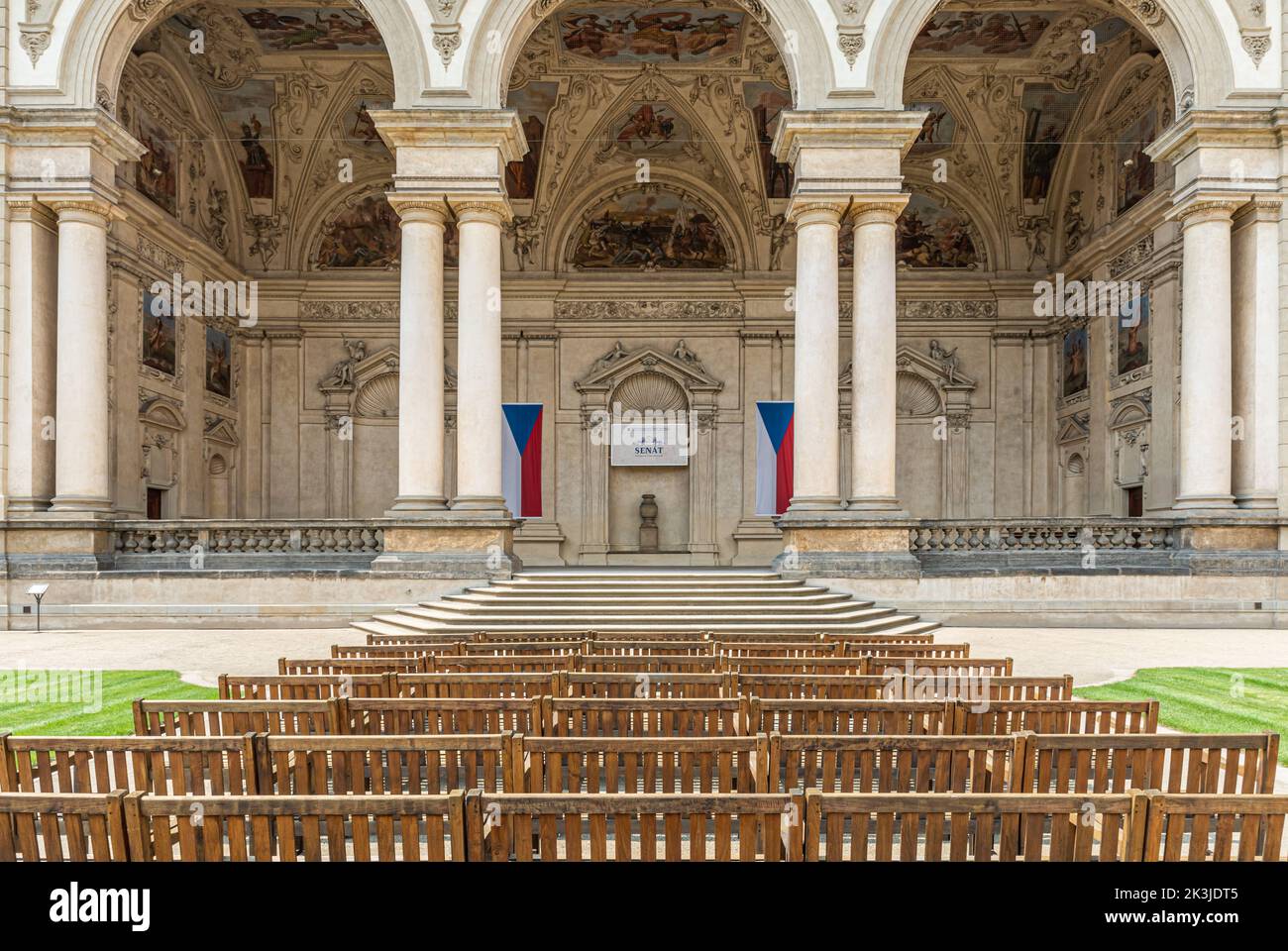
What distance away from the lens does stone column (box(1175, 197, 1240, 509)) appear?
19.3 meters

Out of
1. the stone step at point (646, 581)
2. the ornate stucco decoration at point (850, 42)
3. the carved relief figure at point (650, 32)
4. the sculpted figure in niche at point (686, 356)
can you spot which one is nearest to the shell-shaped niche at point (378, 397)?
the sculpted figure in niche at point (686, 356)

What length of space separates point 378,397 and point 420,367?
11.8 m

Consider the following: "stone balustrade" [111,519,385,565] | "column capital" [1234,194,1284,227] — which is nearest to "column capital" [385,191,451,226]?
"stone balustrade" [111,519,385,565]

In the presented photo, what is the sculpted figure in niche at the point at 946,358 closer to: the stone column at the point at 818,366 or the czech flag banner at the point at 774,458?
the czech flag banner at the point at 774,458

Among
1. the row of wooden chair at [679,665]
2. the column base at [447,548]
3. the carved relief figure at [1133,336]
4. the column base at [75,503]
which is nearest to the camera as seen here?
the row of wooden chair at [679,665]

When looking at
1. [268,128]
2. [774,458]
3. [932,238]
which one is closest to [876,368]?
[774,458]

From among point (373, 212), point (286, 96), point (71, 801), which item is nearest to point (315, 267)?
point (373, 212)

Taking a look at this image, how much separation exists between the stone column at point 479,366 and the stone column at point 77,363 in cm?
750

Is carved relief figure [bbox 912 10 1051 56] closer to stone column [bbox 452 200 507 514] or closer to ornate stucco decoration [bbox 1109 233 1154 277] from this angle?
ornate stucco decoration [bbox 1109 233 1154 277]

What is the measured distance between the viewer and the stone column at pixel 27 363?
1912 cm

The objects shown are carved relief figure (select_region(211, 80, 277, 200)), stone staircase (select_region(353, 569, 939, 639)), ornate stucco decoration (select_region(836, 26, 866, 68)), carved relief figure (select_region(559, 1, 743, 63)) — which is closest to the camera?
stone staircase (select_region(353, 569, 939, 639))

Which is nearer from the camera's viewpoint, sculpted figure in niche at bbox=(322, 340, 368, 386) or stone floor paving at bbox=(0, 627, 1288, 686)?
stone floor paving at bbox=(0, 627, 1288, 686)

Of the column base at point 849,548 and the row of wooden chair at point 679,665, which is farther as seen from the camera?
the column base at point 849,548

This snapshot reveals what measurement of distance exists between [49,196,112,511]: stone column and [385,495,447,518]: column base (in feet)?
20.3
